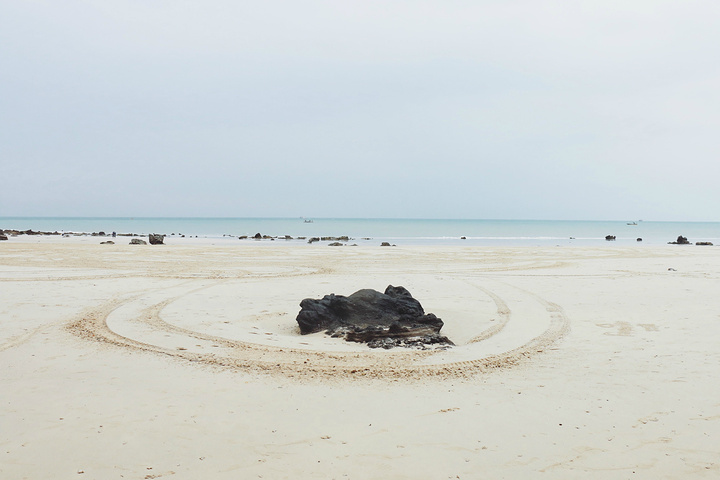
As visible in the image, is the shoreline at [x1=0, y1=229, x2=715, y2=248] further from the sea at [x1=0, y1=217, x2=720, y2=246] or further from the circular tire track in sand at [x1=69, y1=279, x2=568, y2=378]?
the circular tire track in sand at [x1=69, y1=279, x2=568, y2=378]

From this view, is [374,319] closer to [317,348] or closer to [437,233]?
[317,348]

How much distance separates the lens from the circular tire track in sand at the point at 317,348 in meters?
7.09

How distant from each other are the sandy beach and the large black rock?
305 millimetres

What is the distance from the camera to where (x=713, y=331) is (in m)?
9.23

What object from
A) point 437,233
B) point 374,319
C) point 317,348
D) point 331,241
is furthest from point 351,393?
point 437,233

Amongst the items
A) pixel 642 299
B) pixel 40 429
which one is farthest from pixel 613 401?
pixel 642 299

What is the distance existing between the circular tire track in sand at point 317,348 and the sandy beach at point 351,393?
0.05m

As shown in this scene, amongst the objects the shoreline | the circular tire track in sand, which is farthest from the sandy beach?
the shoreline

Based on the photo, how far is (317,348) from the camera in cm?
820

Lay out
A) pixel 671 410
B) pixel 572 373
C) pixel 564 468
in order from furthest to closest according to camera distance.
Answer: pixel 572 373, pixel 671 410, pixel 564 468

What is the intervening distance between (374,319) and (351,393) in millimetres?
3231

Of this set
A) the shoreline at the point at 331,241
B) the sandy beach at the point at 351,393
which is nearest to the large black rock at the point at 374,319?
the sandy beach at the point at 351,393

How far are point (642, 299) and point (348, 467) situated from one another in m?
11.1

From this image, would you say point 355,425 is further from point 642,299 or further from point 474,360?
point 642,299
